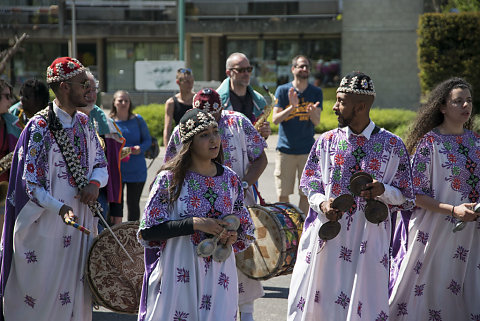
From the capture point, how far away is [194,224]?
4008 millimetres

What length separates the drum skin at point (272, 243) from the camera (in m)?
5.23

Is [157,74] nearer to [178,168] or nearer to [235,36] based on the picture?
[235,36]

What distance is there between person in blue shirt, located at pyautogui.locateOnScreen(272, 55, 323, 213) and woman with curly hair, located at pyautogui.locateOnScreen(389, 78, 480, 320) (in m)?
3.52

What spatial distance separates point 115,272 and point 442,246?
88.3 inches

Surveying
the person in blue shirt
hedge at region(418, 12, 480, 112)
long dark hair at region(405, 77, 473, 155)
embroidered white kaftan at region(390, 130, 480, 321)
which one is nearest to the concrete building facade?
hedge at region(418, 12, 480, 112)

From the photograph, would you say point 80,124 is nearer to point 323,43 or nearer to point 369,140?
point 369,140

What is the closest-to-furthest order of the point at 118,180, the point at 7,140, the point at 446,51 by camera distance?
the point at 7,140
the point at 118,180
the point at 446,51

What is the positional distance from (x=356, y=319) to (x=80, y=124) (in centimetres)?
223

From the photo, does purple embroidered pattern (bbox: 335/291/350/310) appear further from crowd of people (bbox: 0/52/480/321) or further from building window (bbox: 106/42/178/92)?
building window (bbox: 106/42/178/92)

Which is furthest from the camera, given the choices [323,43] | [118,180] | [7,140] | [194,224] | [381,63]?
[323,43]

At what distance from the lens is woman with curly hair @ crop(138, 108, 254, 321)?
409 centimetres

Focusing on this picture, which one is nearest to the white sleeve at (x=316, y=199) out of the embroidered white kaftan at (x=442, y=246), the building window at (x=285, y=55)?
the embroidered white kaftan at (x=442, y=246)

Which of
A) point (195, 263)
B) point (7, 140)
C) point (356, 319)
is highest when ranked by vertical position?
point (7, 140)

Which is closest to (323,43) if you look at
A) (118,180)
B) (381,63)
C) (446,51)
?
(381,63)
